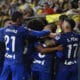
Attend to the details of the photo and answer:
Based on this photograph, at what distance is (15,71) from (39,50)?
67 cm

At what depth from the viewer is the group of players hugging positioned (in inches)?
303

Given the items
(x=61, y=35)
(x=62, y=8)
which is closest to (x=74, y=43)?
(x=61, y=35)

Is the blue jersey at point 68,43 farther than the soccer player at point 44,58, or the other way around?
the soccer player at point 44,58

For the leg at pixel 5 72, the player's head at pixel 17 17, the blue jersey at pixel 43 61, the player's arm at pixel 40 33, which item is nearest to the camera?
the player's arm at pixel 40 33

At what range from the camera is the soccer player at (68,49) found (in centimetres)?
769

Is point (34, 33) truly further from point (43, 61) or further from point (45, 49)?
point (43, 61)

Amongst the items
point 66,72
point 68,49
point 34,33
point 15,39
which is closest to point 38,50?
point 34,33

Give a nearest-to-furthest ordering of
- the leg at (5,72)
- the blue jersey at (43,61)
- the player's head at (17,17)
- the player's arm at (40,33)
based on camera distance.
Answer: the player's arm at (40,33), the player's head at (17,17), the blue jersey at (43,61), the leg at (5,72)

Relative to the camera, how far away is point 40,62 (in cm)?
788

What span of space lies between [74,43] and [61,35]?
1.04ft

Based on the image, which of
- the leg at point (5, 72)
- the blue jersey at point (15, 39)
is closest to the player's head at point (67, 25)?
the blue jersey at point (15, 39)

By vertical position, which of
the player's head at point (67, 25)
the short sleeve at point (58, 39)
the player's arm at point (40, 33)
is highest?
the player's head at point (67, 25)

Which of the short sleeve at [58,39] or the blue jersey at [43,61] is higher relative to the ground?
the short sleeve at [58,39]

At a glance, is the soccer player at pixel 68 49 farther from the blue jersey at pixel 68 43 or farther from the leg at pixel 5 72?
the leg at pixel 5 72
